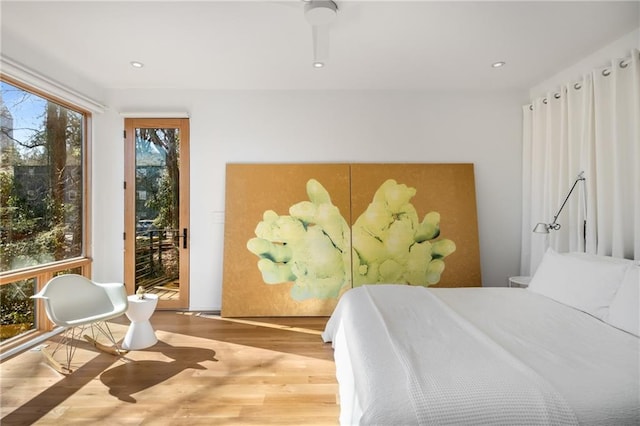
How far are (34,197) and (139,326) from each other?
1.59 metres

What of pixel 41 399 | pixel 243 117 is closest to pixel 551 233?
pixel 243 117

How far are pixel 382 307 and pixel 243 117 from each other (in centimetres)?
274

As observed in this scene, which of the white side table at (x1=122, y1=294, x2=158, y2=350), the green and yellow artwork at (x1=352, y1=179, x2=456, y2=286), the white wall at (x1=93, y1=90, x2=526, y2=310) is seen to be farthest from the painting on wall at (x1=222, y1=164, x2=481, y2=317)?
the white side table at (x1=122, y1=294, x2=158, y2=350)

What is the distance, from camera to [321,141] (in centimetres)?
383

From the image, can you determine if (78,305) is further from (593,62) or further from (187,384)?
(593,62)

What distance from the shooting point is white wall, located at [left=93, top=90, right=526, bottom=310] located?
377 cm

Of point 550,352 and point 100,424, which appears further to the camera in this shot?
point 100,424

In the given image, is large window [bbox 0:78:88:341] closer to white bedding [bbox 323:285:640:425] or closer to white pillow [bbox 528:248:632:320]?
white bedding [bbox 323:285:640:425]

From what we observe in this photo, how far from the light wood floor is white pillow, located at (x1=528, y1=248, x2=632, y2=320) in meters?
1.79

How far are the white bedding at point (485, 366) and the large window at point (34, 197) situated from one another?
295cm

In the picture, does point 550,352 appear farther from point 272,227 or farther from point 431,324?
point 272,227

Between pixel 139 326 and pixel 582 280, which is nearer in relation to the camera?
pixel 582 280

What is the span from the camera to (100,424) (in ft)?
6.07

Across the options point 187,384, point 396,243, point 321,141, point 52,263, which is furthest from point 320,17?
point 52,263
